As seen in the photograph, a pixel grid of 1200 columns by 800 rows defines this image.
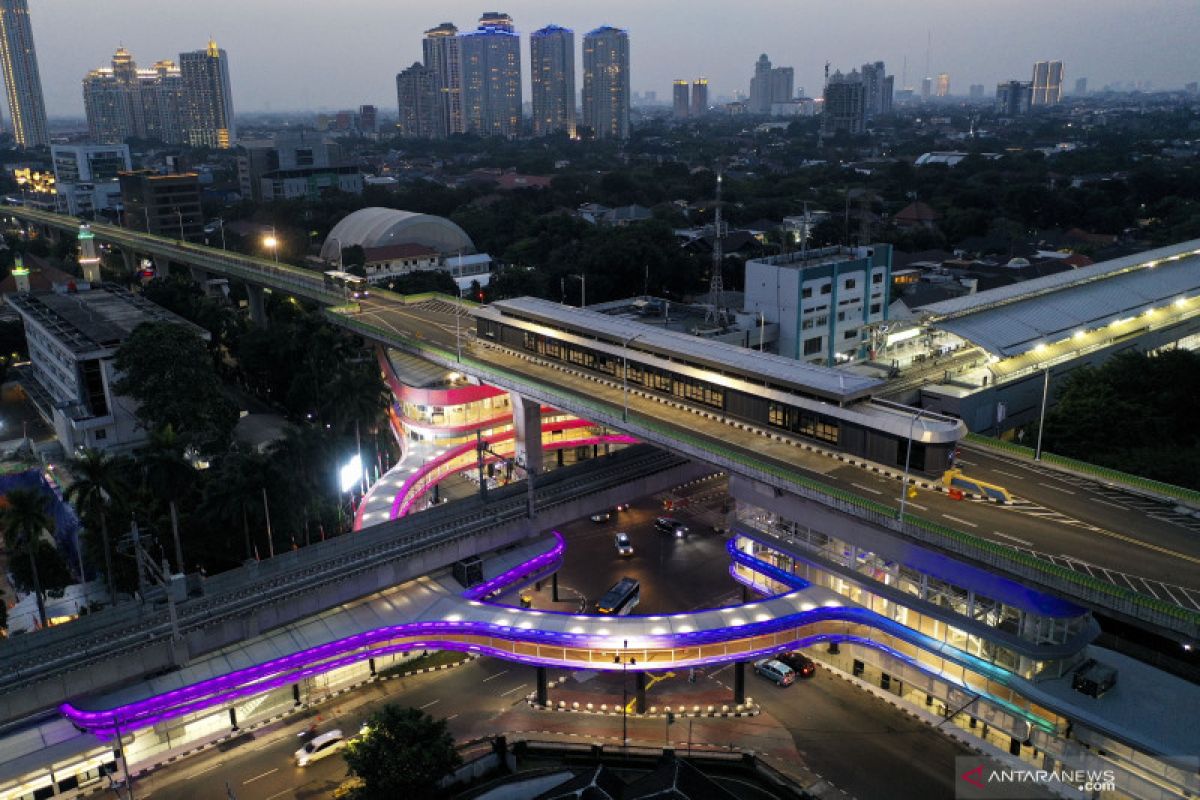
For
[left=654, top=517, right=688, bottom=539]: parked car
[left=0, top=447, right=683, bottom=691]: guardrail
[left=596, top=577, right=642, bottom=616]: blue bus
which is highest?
[left=0, top=447, right=683, bottom=691]: guardrail

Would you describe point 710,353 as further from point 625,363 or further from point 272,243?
point 272,243

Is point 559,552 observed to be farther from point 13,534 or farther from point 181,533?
point 13,534

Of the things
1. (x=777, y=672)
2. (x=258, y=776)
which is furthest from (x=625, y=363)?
(x=258, y=776)

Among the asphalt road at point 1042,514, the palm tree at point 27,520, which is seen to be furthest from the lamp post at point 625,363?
the palm tree at point 27,520

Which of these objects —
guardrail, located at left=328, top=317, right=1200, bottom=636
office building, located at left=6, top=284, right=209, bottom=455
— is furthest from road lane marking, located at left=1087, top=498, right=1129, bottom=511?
office building, located at left=6, top=284, right=209, bottom=455

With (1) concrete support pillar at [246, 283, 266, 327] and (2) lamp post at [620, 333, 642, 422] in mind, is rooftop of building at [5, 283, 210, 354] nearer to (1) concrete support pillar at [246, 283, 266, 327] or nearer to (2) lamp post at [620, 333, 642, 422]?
(1) concrete support pillar at [246, 283, 266, 327]

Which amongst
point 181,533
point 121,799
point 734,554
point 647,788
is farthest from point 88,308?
point 647,788
